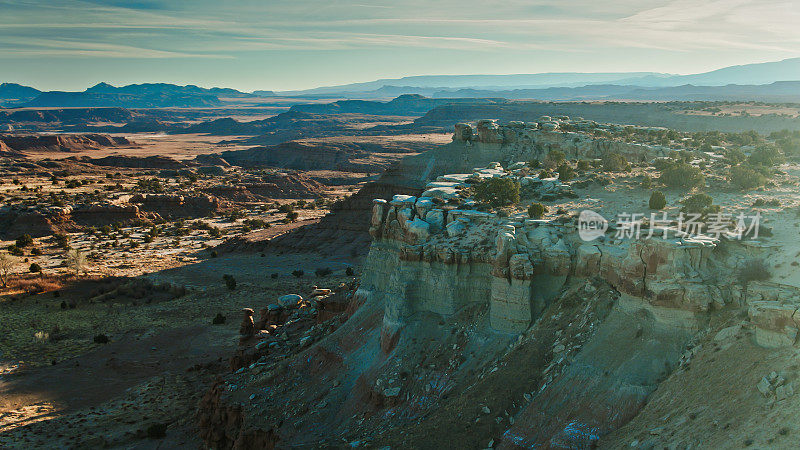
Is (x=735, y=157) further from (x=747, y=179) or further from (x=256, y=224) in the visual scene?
(x=256, y=224)

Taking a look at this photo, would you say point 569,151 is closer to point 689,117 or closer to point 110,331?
point 110,331

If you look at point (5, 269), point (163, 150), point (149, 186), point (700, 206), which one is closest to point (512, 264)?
point (700, 206)

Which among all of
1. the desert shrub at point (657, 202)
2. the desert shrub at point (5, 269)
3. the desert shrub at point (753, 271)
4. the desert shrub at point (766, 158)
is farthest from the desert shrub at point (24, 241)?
the desert shrub at point (753, 271)

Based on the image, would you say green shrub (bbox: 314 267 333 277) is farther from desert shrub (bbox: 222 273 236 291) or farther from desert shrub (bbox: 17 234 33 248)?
desert shrub (bbox: 17 234 33 248)

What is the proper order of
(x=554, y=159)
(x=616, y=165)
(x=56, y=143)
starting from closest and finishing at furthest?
1. (x=616, y=165)
2. (x=554, y=159)
3. (x=56, y=143)

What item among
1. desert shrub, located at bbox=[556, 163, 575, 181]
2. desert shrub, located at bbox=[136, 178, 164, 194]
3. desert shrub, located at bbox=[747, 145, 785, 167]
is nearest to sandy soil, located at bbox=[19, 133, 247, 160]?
desert shrub, located at bbox=[136, 178, 164, 194]

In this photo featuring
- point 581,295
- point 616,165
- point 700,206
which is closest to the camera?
point 581,295

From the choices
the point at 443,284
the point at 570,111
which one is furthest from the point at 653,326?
the point at 570,111
